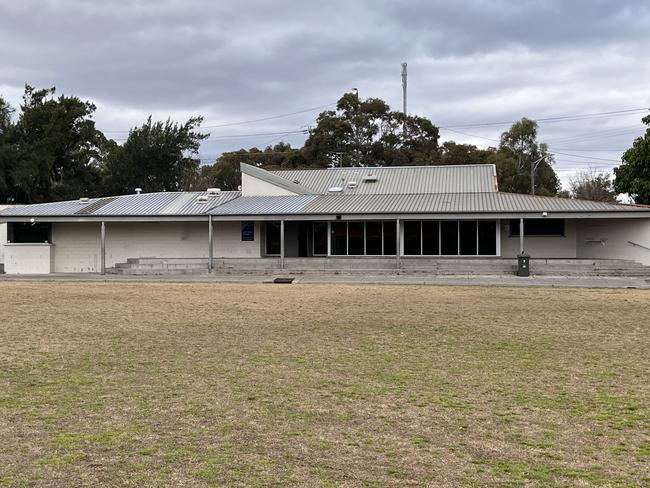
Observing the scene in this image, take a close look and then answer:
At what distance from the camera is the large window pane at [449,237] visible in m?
31.5

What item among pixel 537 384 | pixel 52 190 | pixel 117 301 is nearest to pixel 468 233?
pixel 117 301

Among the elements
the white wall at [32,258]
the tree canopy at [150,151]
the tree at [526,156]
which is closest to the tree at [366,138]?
the tree canopy at [150,151]

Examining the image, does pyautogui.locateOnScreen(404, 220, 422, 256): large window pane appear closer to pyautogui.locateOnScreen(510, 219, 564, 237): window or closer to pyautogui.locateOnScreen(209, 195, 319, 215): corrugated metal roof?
pyautogui.locateOnScreen(510, 219, 564, 237): window

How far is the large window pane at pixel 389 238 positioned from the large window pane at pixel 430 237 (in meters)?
1.47

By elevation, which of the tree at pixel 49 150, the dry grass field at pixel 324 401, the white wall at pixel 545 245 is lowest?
the dry grass field at pixel 324 401

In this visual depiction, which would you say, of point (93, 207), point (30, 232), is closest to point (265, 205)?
point (93, 207)

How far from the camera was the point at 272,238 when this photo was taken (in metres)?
33.8

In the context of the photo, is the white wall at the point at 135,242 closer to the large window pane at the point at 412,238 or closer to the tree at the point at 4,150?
the large window pane at the point at 412,238

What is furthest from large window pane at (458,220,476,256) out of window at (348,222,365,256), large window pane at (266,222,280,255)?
large window pane at (266,222,280,255)

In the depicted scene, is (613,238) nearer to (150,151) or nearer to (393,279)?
(393,279)

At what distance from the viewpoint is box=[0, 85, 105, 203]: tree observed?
51.7 meters

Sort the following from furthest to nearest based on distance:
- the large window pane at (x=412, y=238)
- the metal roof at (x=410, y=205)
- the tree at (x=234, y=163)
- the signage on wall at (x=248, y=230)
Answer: the tree at (x=234, y=163) → the signage on wall at (x=248, y=230) → the large window pane at (x=412, y=238) → the metal roof at (x=410, y=205)

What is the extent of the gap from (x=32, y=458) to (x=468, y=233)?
28.4 m

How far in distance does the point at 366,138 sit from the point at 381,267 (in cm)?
3188
